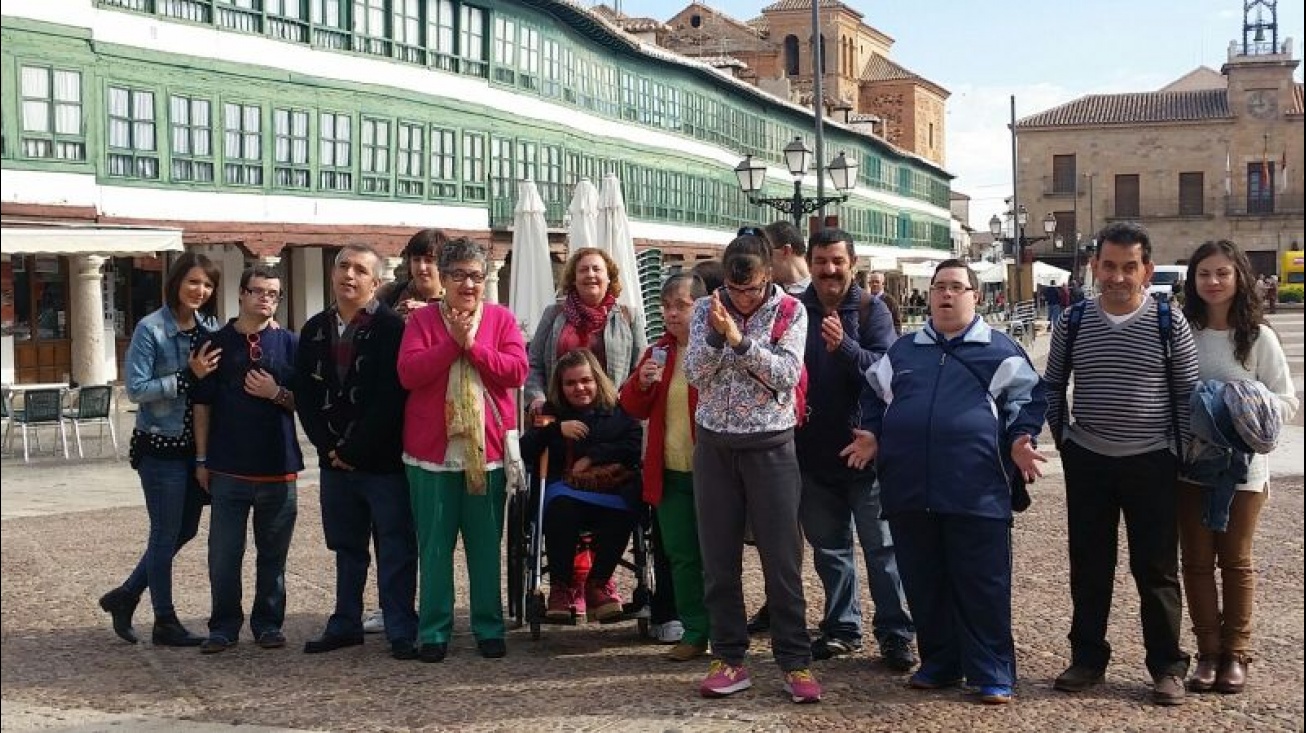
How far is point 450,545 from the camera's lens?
6578mm

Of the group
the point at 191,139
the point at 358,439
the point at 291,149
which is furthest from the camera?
the point at 291,149

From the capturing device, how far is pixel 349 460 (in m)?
6.59

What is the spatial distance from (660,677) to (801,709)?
29.5 inches

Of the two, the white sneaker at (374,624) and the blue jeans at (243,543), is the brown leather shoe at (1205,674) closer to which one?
the white sneaker at (374,624)

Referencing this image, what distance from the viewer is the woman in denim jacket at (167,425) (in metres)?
6.68

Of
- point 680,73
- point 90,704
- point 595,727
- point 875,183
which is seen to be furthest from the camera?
point 875,183

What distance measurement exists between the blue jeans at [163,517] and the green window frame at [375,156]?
21191 mm

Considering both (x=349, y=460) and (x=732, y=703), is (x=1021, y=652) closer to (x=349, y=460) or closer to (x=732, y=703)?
(x=732, y=703)

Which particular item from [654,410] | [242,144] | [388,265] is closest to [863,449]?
[654,410]

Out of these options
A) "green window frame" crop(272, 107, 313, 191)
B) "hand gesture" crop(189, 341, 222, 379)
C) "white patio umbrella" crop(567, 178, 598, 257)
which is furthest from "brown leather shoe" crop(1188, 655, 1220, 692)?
"green window frame" crop(272, 107, 313, 191)

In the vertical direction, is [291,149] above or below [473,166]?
below

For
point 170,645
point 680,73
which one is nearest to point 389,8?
point 680,73

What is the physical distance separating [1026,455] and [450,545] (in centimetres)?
240

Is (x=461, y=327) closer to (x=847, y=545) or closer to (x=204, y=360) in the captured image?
(x=204, y=360)
